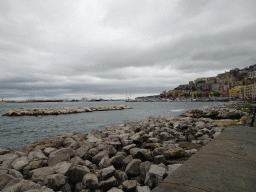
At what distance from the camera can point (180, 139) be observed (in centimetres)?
617

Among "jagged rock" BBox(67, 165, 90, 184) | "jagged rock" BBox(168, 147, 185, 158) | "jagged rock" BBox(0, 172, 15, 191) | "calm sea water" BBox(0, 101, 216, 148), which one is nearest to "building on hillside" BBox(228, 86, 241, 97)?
"calm sea water" BBox(0, 101, 216, 148)

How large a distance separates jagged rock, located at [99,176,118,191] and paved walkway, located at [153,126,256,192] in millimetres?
1683

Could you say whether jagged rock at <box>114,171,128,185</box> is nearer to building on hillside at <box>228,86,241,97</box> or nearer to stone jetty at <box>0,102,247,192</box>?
stone jetty at <box>0,102,247,192</box>

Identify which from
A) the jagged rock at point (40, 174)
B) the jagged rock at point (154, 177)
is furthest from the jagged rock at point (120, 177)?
the jagged rock at point (40, 174)

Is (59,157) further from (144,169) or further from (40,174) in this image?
(144,169)

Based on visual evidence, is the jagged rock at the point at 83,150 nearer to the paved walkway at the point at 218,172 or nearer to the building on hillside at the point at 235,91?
the paved walkway at the point at 218,172

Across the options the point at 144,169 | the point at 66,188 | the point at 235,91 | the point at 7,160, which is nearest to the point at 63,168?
the point at 66,188

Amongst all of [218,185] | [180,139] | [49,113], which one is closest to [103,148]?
[180,139]

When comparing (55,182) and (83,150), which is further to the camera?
(83,150)

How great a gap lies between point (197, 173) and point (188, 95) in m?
177

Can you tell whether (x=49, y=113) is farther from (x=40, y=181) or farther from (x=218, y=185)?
(x=218, y=185)

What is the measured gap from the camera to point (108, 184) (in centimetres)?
292

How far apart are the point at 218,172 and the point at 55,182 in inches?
108

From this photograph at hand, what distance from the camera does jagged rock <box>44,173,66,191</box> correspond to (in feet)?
9.52
